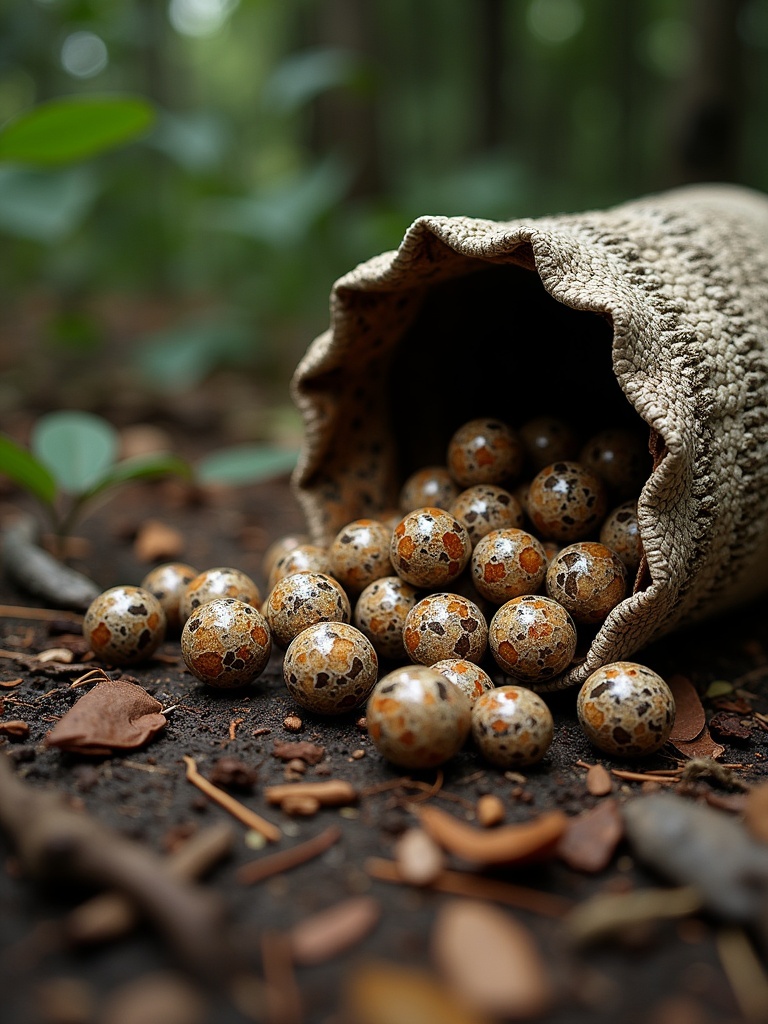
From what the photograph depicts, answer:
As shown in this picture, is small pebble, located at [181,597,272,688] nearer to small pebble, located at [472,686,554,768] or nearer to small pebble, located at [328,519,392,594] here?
small pebble, located at [328,519,392,594]

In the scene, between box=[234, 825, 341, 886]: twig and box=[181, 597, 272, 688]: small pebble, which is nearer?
box=[234, 825, 341, 886]: twig

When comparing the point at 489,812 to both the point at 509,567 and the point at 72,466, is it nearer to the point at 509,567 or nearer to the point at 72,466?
the point at 509,567

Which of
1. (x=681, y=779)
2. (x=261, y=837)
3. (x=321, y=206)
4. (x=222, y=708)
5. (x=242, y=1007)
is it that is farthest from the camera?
(x=321, y=206)

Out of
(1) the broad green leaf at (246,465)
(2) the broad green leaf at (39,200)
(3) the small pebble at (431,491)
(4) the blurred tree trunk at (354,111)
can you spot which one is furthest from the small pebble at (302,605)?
(4) the blurred tree trunk at (354,111)

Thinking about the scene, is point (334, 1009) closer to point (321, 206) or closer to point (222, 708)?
point (222, 708)

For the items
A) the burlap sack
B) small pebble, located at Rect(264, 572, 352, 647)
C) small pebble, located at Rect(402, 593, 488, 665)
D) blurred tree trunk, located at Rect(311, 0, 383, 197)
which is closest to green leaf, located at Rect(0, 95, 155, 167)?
the burlap sack

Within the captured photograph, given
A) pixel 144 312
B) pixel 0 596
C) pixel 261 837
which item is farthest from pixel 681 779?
pixel 144 312

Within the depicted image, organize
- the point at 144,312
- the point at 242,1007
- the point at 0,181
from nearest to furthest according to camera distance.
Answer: the point at 242,1007 → the point at 0,181 → the point at 144,312
